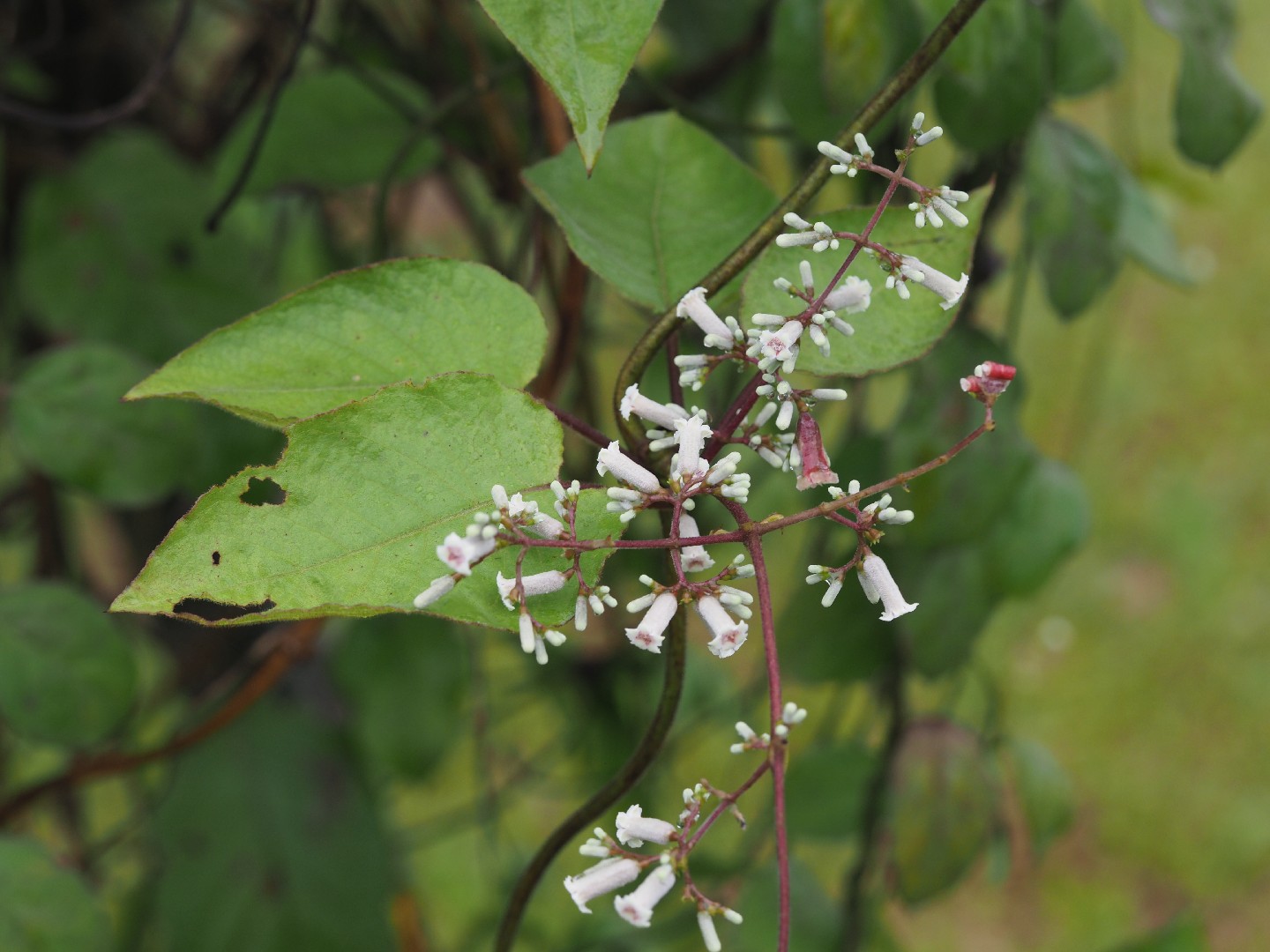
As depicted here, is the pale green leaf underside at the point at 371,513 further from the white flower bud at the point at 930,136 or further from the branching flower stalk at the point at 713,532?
the white flower bud at the point at 930,136

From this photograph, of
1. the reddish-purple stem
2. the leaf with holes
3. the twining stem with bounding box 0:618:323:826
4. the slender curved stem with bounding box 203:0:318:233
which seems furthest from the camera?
the twining stem with bounding box 0:618:323:826

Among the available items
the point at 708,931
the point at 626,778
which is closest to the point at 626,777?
the point at 626,778

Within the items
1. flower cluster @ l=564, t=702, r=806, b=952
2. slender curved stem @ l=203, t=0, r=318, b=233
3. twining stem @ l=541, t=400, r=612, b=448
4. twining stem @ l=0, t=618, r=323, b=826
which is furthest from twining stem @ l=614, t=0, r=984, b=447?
twining stem @ l=0, t=618, r=323, b=826

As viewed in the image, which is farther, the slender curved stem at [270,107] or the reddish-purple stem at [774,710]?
the slender curved stem at [270,107]

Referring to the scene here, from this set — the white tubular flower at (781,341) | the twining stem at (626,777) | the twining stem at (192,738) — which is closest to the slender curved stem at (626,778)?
the twining stem at (626,777)

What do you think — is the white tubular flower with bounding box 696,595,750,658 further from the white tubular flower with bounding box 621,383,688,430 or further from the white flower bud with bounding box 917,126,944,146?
the white flower bud with bounding box 917,126,944,146

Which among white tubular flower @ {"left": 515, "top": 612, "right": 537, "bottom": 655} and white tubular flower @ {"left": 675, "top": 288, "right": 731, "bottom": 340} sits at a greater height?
white tubular flower @ {"left": 675, "top": 288, "right": 731, "bottom": 340}
